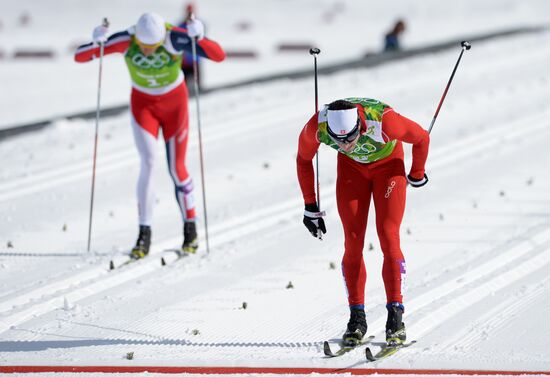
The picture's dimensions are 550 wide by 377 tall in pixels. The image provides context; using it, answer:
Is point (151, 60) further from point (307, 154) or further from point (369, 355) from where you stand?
point (369, 355)

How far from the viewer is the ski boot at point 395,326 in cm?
702

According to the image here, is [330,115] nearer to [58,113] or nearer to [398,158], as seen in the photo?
[398,158]

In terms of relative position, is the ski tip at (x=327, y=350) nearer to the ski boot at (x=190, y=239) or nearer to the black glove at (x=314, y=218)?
the black glove at (x=314, y=218)

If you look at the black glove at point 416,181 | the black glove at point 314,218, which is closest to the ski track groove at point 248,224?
the black glove at point 314,218

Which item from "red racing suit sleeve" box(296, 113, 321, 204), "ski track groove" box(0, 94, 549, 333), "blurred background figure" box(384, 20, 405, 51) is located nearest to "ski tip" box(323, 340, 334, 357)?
"ski track groove" box(0, 94, 549, 333)

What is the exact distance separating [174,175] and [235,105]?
6580 millimetres

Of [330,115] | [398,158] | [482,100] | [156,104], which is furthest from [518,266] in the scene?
[482,100]

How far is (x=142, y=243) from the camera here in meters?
9.80

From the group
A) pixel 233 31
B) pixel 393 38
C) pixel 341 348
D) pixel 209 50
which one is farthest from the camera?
pixel 233 31

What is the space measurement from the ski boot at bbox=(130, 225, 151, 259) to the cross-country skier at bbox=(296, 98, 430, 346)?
9.48 feet

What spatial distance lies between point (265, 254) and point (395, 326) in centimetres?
293

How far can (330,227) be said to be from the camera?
10594 mm

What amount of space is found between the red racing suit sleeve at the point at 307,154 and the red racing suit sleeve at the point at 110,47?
343 cm

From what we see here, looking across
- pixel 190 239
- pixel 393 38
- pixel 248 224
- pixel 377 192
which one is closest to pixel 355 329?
pixel 377 192
